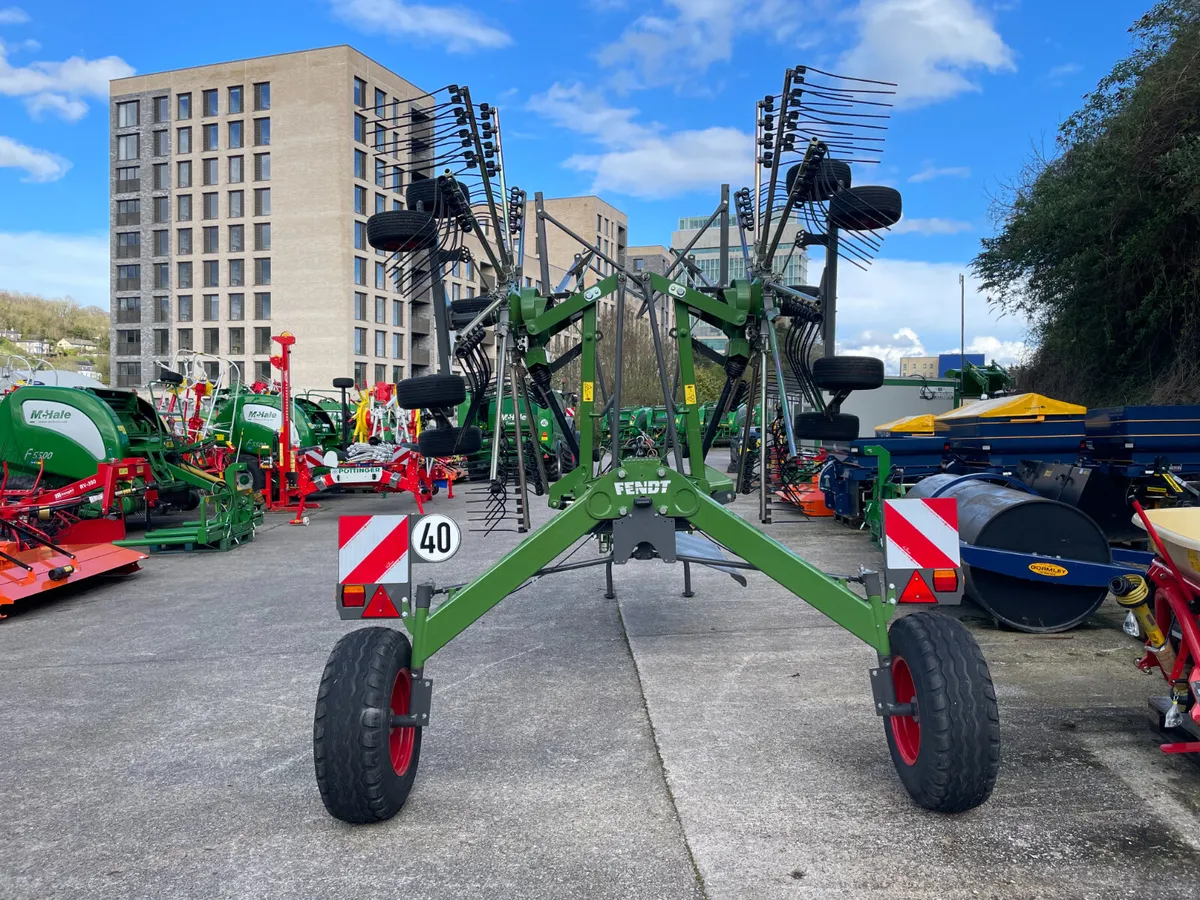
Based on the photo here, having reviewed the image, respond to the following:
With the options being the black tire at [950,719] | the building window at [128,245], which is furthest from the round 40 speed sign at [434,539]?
the building window at [128,245]

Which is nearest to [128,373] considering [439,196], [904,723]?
[439,196]

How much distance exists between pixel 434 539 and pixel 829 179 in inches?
98.6

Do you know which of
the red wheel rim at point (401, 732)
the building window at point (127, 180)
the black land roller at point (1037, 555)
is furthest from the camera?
the building window at point (127, 180)

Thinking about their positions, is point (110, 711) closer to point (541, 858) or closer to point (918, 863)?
point (541, 858)

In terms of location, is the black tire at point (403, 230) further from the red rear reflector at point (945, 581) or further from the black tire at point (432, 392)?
the red rear reflector at point (945, 581)

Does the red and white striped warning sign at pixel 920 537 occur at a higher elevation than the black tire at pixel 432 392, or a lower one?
lower

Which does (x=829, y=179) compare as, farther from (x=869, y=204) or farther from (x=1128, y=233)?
(x=1128, y=233)

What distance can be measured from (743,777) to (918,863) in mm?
901

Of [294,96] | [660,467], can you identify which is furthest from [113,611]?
[294,96]

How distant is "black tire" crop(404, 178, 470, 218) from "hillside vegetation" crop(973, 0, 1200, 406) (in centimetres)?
1294

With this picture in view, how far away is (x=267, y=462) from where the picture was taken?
14961 millimetres

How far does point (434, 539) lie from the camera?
154 inches

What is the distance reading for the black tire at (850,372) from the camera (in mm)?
4199

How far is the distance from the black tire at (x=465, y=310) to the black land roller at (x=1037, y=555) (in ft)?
12.0
